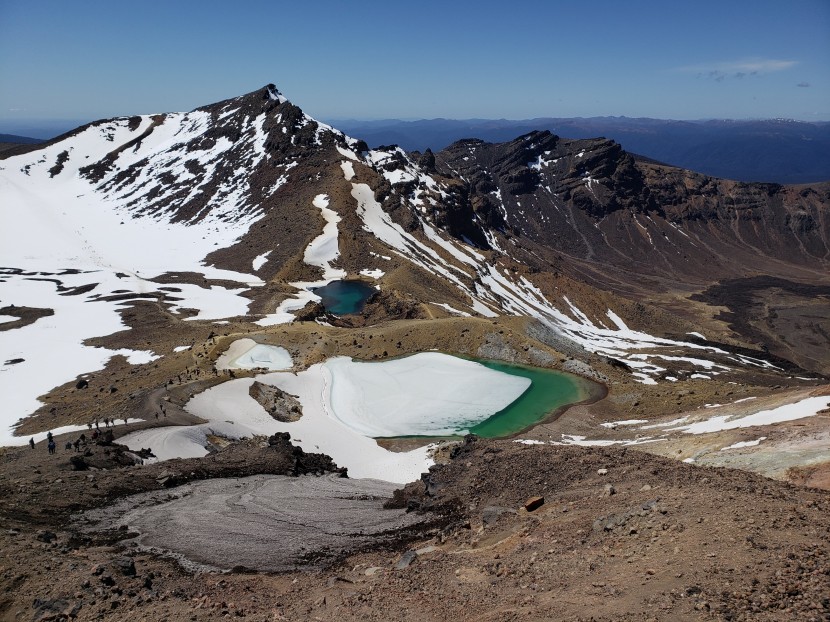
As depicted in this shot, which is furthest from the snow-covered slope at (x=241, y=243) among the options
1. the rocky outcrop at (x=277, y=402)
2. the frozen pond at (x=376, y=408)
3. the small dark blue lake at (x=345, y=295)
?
the rocky outcrop at (x=277, y=402)

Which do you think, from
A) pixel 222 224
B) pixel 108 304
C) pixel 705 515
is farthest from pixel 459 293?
pixel 705 515

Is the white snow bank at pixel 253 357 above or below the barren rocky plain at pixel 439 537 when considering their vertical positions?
below

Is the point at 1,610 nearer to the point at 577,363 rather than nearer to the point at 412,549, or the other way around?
the point at 412,549

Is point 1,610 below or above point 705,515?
below

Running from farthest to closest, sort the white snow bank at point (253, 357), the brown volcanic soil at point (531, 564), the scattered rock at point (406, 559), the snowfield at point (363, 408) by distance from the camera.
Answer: the white snow bank at point (253, 357) < the snowfield at point (363, 408) < the scattered rock at point (406, 559) < the brown volcanic soil at point (531, 564)

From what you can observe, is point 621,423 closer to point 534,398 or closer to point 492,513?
point 534,398

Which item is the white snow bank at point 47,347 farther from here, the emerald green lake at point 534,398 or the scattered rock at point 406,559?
the emerald green lake at point 534,398
